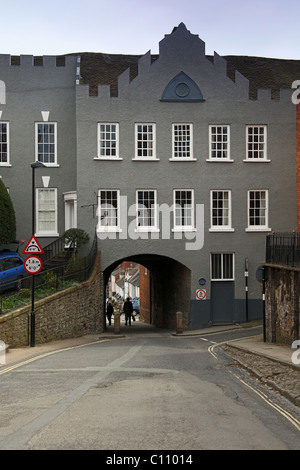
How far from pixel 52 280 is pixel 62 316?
1.66 meters

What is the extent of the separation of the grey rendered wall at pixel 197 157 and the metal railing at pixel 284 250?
9.76 metres

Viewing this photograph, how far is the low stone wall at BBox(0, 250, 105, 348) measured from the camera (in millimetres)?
21766

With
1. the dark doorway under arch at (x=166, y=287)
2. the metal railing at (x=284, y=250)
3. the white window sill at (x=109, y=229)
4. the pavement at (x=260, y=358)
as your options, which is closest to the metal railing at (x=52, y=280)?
the white window sill at (x=109, y=229)

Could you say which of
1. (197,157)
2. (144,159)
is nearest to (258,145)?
(197,157)

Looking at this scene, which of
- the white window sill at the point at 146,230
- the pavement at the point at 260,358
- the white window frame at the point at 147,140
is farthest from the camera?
the white window frame at the point at 147,140

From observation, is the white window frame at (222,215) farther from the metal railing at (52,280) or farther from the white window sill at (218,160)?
the metal railing at (52,280)

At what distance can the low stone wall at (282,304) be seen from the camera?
20109 mm

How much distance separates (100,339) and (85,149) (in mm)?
10223

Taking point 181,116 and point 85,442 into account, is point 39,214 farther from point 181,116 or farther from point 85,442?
point 85,442

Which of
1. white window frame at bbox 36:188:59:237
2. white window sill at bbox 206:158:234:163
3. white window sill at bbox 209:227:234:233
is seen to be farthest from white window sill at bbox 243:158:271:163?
white window frame at bbox 36:188:59:237

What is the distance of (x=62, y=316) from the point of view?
2569cm

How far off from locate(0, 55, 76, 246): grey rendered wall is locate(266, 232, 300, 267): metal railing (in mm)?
13859

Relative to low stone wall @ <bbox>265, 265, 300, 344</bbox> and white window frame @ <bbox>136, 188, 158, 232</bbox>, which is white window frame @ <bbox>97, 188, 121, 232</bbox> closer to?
white window frame @ <bbox>136, 188, 158, 232</bbox>

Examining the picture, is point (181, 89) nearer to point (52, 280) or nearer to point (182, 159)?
point (182, 159)
